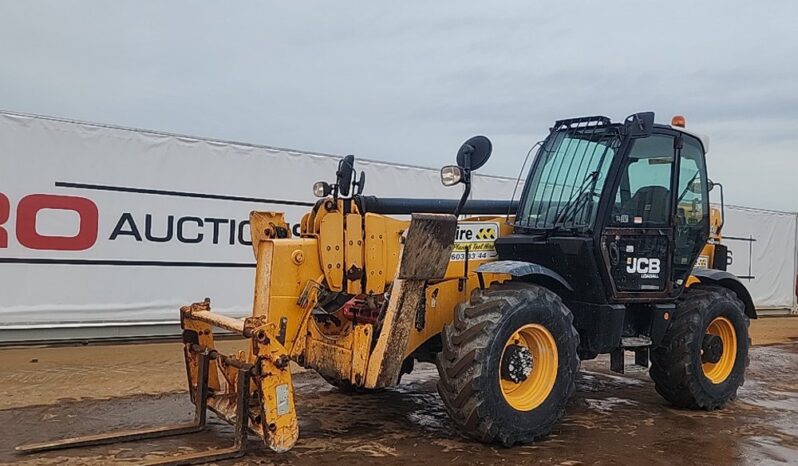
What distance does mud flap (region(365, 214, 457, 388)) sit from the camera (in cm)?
521

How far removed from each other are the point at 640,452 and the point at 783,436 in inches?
58.6

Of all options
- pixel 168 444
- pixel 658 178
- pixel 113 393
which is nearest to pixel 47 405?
pixel 113 393

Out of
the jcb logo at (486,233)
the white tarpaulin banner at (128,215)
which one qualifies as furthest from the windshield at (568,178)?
the white tarpaulin banner at (128,215)

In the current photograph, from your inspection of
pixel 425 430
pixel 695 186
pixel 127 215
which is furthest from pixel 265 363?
pixel 127 215

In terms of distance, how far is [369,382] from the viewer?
527 centimetres

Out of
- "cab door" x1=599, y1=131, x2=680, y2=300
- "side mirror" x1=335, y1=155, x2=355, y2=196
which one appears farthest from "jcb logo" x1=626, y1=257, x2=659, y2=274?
"side mirror" x1=335, y1=155, x2=355, y2=196

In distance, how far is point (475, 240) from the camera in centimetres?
620

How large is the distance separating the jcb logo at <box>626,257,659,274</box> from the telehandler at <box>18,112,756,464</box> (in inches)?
1.0

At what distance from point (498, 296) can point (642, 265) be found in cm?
177

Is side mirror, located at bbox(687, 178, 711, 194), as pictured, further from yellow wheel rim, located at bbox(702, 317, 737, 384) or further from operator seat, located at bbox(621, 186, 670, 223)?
yellow wheel rim, located at bbox(702, 317, 737, 384)

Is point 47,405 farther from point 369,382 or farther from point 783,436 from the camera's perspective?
point 783,436

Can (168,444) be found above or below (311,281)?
below

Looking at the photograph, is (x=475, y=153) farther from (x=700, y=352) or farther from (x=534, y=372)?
(x=700, y=352)

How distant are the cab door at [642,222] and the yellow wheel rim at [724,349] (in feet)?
2.84
